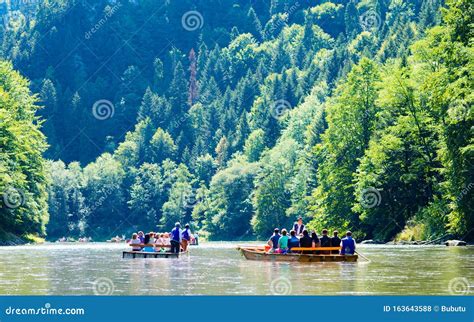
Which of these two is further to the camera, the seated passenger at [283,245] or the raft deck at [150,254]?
the raft deck at [150,254]

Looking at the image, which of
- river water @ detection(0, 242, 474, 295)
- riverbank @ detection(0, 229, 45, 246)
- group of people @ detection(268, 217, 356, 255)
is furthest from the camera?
riverbank @ detection(0, 229, 45, 246)

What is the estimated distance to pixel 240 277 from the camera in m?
40.2

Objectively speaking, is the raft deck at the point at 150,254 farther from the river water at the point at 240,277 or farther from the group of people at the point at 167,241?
the river water at the point at 240,277

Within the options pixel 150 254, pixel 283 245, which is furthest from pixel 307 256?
pixel 150 254

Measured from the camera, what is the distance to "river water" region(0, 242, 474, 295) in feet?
110

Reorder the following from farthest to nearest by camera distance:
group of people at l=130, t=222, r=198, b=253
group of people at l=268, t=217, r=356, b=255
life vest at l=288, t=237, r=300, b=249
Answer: group of people at l=130, t=222, r=198, b=253
life vest at l=288, t=237, r=300, b=249
group of people at l=268, t=217, r=356, b=255

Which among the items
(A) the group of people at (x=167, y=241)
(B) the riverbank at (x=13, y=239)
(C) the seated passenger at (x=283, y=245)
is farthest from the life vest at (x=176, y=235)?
(B) the riverbank at (x=13, y=239)

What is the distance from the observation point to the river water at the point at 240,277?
3356 cm

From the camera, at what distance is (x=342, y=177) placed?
94562mm

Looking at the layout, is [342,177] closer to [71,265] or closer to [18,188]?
[18,188]

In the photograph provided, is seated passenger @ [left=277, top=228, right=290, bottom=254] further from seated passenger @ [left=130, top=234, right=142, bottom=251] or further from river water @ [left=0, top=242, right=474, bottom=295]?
seated passenger @ [left=130, top=234, right=142, bottom=251]

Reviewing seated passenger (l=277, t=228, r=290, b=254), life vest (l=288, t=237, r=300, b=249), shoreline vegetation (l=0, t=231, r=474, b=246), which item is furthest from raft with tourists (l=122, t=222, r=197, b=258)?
shoreline vegetation (l=0, t=231, r=474, b=246)

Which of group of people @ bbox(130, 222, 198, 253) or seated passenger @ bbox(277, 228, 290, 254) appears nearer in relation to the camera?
seated passenger @ bbox(277, 228, 290, 254)

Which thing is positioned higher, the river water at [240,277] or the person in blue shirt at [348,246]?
the person in blue shirt at [348,246]
